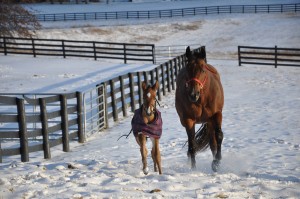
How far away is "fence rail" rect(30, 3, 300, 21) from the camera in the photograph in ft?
222

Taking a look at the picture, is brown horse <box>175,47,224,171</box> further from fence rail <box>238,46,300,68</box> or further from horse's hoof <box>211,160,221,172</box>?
fence rail <box>238,46,300,68</box>

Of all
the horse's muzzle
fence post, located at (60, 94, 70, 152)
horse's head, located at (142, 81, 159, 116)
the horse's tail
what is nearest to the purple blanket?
horse's head, located at (142, 81, 159, 116)

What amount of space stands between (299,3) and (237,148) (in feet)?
206

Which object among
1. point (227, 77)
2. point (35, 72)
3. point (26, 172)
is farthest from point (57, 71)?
point (26, 172)

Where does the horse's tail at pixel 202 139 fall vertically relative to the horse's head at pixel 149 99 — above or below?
below

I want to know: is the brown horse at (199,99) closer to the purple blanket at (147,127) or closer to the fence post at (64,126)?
the purple blanket at (147,127)

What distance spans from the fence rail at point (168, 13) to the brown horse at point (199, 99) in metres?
60.1

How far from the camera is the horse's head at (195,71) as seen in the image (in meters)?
7.16

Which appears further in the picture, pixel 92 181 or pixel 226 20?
pixel 226 20

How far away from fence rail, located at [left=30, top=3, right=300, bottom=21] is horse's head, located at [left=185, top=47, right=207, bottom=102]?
199ft

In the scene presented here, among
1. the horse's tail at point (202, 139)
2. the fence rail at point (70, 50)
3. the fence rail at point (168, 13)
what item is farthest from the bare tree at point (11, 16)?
the fence rail at point (168, 13)

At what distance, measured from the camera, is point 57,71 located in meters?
27.1

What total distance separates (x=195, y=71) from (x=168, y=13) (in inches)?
2503

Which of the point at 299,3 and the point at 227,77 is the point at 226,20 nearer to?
the point at 299,3
